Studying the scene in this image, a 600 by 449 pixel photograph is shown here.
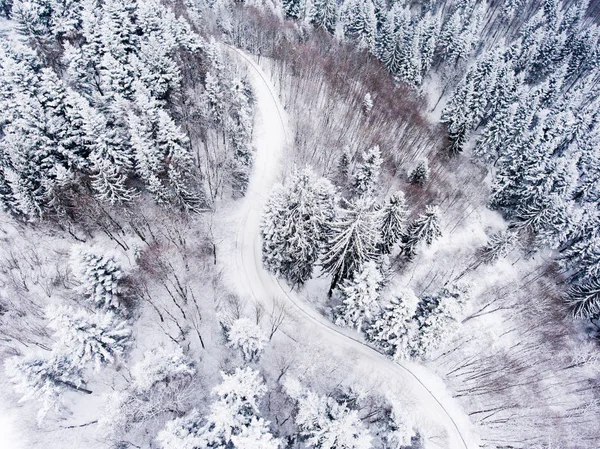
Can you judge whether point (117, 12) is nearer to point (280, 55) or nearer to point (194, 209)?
point (194, 209)

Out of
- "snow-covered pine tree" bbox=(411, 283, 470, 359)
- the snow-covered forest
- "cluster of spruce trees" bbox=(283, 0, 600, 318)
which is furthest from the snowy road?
"cluster of spruce trees" bbox=(283, 0, 600, 318)

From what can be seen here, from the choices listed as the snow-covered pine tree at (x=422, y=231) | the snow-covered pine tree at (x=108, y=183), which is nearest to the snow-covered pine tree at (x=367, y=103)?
the snow-covered pine tree at (x=422, y=231)

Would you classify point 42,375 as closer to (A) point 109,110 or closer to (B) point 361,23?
(A) point 109,110

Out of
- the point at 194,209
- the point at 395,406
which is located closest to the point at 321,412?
the point at 395,406

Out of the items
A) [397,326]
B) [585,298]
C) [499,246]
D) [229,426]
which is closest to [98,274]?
[229,426]

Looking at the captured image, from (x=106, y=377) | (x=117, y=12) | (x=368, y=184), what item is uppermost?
(x=117, y=12)

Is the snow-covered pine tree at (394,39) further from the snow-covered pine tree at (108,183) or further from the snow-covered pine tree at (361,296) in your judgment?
the snow-covered pine tree at (108,183)
